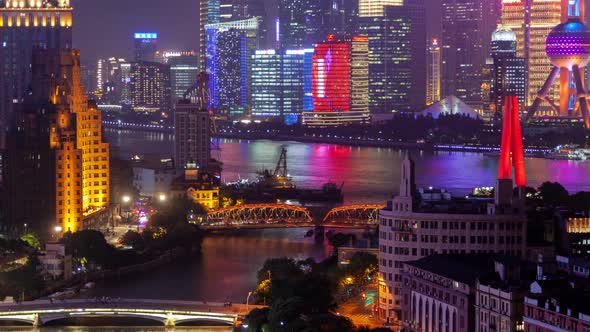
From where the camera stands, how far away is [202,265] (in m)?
26.2

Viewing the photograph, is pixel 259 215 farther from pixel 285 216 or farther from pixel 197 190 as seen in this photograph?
pixel 197 190

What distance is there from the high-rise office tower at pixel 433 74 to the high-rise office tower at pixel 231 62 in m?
9.99

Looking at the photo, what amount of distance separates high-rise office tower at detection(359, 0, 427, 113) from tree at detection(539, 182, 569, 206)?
52921 millimetres

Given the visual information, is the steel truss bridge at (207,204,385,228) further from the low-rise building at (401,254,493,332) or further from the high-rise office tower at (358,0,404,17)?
the high-rise office tower at (358,0,404,17)

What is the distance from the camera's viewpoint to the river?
2384cm

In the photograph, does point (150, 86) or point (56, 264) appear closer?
point (56, 264)

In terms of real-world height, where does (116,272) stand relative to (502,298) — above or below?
below

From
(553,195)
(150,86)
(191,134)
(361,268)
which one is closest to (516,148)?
(553,195)

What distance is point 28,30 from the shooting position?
35.8 meters

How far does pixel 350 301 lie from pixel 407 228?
128 cm

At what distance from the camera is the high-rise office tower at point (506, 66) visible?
75.2 metres

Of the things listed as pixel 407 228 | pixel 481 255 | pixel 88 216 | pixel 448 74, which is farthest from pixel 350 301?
pixel 448 74

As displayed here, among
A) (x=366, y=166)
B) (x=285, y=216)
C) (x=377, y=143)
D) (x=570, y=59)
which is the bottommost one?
(x=377, y=143)

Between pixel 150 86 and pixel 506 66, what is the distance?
94.0ft
